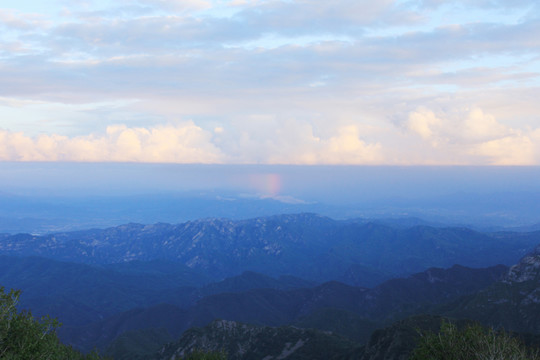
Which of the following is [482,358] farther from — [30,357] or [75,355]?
[75,355]

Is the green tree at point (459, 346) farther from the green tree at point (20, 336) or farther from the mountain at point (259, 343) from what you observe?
the mountain at point (259, 343)

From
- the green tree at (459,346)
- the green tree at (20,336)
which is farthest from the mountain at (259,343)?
the green tree at (20,336)

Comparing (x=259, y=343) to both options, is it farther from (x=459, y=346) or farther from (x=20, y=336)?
(x=20, y=336)

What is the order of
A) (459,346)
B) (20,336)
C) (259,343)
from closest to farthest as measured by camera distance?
(20,336)
(459,346)
(259,343)

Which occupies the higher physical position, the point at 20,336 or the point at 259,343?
the point at 20,336

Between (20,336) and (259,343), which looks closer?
(20,336)

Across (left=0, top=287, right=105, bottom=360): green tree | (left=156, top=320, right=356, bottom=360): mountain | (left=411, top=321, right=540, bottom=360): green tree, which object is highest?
(left=0, top=287, right=105, bottom=360): green tree

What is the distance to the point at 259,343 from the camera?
537ft

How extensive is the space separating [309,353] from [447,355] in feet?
382

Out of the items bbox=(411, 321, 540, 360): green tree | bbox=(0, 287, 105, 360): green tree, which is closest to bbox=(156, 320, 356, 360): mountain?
bbox=(411, 321, 540, 360): green tree

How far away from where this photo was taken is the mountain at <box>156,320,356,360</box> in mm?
147913

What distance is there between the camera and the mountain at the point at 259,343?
14791cm

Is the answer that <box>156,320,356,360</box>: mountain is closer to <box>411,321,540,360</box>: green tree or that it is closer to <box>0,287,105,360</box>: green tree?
<box>411,321,540,360</box>: green tree

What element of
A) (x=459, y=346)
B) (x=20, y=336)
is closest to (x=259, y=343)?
(x=459, y=346)
